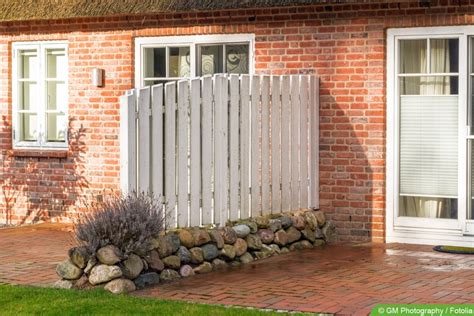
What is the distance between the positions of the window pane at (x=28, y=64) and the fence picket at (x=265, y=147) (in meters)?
4.32

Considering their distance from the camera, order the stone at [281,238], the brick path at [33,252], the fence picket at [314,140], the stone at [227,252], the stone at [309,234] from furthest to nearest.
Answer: the fence picket at [314,140]
the stone at [309,234]
the stone at [281,238]
the stone at [227,252]
the brick path at [33,252]

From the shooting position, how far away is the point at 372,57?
1229 cm

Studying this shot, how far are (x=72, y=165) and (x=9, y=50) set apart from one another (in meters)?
1.95

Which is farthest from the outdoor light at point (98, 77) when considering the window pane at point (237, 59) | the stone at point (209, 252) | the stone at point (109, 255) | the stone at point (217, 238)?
the stone at point (109, 255)

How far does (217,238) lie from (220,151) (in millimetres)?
983

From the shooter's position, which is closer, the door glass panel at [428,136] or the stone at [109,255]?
the stone at [109,255]

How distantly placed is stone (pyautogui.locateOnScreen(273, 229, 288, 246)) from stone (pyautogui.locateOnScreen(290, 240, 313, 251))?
199mm

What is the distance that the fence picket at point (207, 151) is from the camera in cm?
1077

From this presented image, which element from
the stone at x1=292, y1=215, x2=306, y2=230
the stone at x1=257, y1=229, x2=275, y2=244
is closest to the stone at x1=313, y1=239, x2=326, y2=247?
the stone at x1=292, y1=215, x2=306, y2=230

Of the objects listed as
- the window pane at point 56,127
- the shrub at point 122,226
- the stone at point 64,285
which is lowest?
the stone at point 64,285

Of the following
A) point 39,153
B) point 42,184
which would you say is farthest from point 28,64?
point 42,184

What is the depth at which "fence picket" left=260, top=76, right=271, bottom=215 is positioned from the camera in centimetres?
1175

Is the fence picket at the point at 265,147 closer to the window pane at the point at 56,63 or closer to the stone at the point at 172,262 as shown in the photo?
the stone at the point at 172,262

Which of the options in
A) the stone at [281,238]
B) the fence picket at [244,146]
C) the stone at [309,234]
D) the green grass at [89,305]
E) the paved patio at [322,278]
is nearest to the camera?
the green grass at [89,305]
